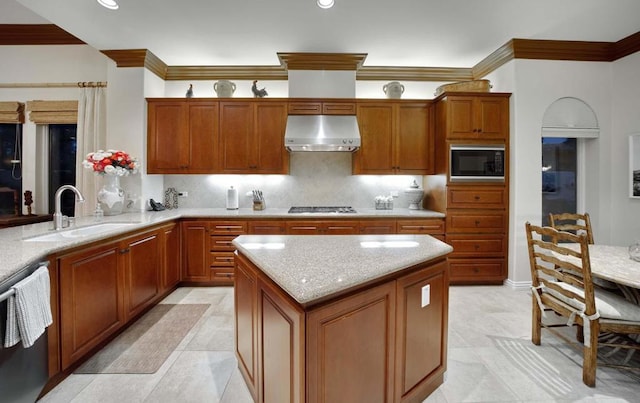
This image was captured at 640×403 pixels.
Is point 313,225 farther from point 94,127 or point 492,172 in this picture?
point 94,127

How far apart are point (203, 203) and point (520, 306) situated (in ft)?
13.9

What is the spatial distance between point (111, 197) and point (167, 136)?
42.3 inches

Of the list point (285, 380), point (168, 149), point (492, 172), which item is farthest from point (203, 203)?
point (492, 172)

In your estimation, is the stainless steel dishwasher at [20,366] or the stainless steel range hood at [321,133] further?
the stainless steel range hood at [321,133]

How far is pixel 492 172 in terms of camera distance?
150 inches

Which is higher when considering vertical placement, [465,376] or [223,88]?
[223,88]

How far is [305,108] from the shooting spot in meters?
4.07

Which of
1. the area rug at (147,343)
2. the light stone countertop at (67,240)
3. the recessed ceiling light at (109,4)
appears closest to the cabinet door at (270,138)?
the light stone countertop at (67,240)

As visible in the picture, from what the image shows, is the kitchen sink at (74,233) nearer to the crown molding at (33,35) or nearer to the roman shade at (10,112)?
the roman shade at (10,112)

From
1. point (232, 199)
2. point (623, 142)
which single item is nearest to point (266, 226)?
point (232, 199)

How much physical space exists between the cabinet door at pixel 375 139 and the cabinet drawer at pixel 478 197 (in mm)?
870

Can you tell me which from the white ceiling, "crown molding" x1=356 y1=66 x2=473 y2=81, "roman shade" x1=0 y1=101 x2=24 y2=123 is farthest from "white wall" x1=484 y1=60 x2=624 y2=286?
"roman shade" x1=0 y1=101 x2=24 y2=123

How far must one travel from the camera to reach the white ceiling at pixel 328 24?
9.63 feet

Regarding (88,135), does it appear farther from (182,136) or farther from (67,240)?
(67,240)
